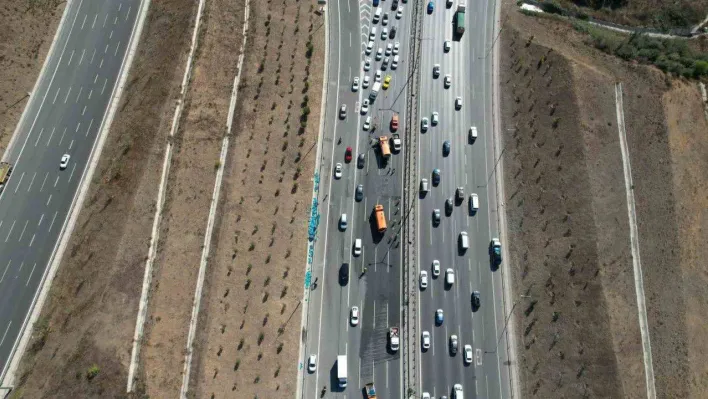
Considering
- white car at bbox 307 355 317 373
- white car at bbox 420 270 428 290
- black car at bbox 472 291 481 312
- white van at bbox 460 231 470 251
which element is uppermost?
white van at bbox 460 231 470 251

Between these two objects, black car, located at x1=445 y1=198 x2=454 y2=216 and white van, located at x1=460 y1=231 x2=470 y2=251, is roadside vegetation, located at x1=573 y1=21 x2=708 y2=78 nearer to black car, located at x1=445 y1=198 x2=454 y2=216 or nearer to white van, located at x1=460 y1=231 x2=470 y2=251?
black car, located at x1=445 y1=198 x2=454 y2=216

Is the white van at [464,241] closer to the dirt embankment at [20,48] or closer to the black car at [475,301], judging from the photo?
the black car at [475,301]

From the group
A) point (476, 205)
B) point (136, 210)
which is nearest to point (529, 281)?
point (476, 205)

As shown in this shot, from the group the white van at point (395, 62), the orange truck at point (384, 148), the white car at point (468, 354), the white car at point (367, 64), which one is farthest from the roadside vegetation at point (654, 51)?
the white car at point (468, 354)

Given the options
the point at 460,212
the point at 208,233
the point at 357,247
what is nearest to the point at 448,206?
the point at 460,212

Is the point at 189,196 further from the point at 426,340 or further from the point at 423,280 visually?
the point at 426,340

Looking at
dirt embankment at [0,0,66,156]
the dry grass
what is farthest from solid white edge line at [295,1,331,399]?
the dry grass
